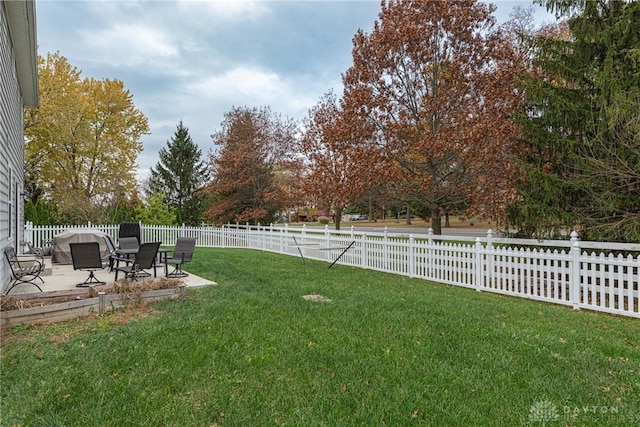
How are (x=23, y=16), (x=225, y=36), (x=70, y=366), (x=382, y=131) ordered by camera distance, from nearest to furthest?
1. (x=70, y=366)
2. (x=23, y=16)
3. (x=382, y=131)
4. (x=225, y=36)

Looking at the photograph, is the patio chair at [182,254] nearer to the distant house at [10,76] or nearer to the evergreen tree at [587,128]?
the distant house at [10,76]

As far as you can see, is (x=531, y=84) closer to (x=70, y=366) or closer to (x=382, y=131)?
(x=382, y=131)

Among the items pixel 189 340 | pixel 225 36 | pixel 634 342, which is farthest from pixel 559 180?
pixel 225 36

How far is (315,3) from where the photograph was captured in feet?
34.0

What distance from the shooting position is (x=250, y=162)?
66.0 ft

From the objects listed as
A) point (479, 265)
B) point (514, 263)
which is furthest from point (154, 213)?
point (514, 263)

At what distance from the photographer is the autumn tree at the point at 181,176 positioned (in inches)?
1078

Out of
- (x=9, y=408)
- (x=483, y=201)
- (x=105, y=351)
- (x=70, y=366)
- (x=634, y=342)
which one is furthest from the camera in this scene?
(x=483, y=201)

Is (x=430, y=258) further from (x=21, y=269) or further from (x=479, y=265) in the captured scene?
(x=21, y=269)

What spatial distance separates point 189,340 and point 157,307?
1738 mm

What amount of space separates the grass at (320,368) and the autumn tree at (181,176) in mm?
23293

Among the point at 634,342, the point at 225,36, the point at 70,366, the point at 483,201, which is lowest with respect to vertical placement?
the point at 634,342

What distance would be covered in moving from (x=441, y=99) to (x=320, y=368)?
8.22m

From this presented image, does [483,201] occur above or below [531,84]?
below
